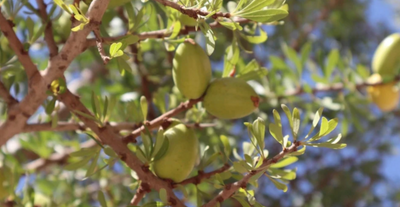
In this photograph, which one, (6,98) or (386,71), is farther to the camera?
(386,71)

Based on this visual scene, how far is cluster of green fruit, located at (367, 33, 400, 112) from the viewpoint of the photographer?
3.67 ft

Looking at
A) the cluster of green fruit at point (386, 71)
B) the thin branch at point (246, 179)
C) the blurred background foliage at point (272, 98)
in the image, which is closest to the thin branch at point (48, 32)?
the blurred background foliage at point (272, 98)

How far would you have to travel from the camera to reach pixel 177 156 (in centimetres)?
Answer: 67

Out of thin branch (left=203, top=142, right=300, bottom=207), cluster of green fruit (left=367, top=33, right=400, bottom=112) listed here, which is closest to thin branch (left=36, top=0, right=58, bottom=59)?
thin branch (left=203, top=142, right=300, bottom=207)

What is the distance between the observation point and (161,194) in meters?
0.59

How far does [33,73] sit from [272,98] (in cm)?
67

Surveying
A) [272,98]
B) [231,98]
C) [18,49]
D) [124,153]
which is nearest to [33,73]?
[18,49]

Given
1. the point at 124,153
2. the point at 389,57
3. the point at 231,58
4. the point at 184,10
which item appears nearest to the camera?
the point at 184,10

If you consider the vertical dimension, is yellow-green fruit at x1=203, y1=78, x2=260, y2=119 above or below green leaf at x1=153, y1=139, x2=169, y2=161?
above

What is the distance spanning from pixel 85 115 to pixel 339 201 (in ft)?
4.30

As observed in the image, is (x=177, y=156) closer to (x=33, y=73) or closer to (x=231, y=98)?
(x=231, y=98)

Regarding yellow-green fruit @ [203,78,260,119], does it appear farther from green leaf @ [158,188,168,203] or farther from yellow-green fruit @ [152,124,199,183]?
green leaf @ [158,188,168,203]

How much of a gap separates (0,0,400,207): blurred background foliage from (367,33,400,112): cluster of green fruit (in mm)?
28

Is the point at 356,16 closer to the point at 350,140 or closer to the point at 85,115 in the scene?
the point at 350,140
